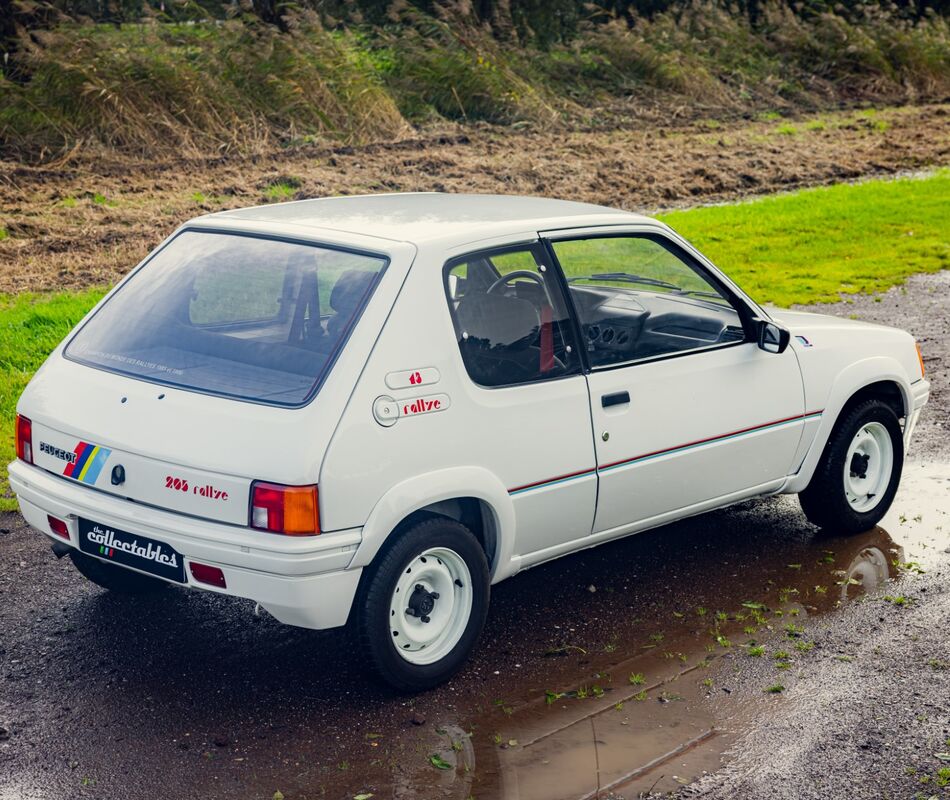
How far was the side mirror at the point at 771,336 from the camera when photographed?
5746 millimetres

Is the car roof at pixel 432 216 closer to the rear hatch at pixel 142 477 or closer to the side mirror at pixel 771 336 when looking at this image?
the side mirror at pixel 771 336

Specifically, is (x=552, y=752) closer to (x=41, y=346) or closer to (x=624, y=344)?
(x=624, y=344)

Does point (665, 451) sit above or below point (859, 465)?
above

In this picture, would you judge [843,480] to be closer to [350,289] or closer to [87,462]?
[350,289]

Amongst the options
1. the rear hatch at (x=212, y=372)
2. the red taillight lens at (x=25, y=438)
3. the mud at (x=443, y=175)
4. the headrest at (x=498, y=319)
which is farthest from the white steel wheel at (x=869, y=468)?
the mud at (x=443, y=175)

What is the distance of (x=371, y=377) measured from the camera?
449cm

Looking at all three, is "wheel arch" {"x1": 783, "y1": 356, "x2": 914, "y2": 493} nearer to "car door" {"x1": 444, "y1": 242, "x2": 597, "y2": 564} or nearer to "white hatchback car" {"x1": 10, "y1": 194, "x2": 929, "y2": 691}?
"white hatchback car" {"x1": 10, "y1": 194, "x2": 929, "y2": 691}

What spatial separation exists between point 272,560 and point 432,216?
5.76 ft

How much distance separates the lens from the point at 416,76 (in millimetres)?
22500

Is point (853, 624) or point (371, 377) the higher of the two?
point (371, 377)

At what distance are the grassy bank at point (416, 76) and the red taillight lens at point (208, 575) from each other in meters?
14.0

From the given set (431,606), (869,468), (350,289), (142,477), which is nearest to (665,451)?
(431,606)

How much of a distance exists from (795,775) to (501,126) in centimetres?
1859

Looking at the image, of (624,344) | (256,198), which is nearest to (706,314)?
(624,344)
